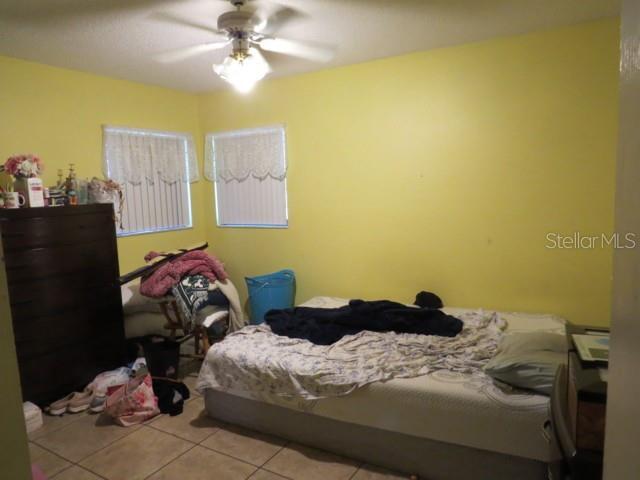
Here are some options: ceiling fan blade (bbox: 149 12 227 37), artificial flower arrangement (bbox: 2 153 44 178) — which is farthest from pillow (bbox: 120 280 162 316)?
ceiling fan blade (bbox: 149 12 227 37)

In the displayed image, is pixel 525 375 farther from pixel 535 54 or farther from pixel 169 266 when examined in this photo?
pixel 169 266

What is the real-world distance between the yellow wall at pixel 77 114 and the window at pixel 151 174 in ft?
0.28

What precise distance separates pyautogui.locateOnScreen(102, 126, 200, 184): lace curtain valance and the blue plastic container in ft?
4.47

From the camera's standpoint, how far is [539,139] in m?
2.89

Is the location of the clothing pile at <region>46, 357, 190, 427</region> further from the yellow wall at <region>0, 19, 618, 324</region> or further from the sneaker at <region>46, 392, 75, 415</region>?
the yellow wall at <region>0, 19, 618, 324</region>

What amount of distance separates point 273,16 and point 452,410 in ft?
7.63

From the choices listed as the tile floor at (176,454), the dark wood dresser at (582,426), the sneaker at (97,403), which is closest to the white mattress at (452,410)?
the tile floor at (176,454)

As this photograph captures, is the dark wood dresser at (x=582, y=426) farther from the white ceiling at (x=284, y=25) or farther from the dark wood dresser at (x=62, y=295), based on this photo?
the dark wood dresser at (x=62, y=295)

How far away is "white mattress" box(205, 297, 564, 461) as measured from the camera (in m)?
1.82

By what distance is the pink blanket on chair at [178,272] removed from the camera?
3.24 m

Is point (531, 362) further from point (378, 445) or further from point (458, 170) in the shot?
point (458, 170)

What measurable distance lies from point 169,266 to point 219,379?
1.15 meters

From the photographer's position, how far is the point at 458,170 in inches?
125

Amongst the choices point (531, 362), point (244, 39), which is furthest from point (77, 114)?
point (531, 362)
